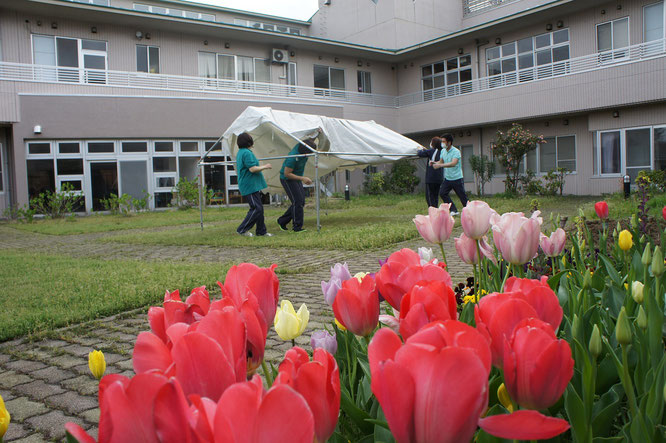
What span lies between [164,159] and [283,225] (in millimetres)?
13184

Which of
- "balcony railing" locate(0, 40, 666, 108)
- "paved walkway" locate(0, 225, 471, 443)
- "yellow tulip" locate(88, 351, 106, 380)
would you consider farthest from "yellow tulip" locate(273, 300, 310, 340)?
"balcony railing" locate(0, 40, 666, 108)

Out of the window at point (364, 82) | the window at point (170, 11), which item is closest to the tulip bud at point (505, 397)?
the window at point (364, 82)

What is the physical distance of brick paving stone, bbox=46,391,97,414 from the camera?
2.81 m

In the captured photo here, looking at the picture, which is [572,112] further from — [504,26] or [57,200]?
[57,200]

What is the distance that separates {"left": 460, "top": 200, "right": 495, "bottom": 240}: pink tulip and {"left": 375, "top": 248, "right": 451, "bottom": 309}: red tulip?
22.5 inches

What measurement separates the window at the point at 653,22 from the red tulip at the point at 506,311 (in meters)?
24.6

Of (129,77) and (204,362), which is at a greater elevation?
(129,77)

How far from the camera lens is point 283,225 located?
1222 cm

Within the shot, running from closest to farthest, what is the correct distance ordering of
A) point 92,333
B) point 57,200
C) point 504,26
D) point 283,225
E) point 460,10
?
point 92,333, point 283,225, point 57,200, point 504,26, point 460,10

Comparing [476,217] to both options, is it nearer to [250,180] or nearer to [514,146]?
[250,180]

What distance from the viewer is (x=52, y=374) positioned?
336cm

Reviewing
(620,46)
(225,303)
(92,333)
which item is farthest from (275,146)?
(620,46)

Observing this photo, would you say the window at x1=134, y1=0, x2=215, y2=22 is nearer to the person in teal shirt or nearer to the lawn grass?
the person in teal shirt

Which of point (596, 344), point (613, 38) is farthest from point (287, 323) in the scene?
point (613, 38)
